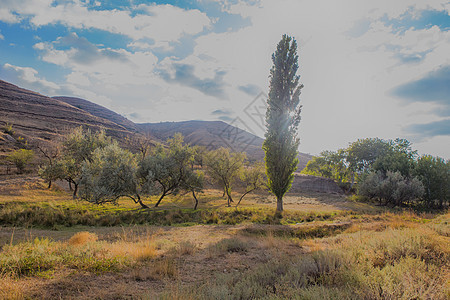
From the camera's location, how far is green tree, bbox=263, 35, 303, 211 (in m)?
22.4

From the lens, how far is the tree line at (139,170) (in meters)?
19.5

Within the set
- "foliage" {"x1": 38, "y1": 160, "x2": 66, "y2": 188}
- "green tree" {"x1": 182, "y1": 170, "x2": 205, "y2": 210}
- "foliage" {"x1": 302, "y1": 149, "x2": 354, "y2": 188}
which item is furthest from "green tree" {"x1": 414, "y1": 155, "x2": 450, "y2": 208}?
"foliage" {"x1": 38, "y1": 160, "x2": 66, "y2": 188}

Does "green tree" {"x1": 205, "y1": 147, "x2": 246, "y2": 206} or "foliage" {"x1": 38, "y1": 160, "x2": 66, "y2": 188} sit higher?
"green tree" {"x1": 205, "y1": 147, "x2": 246, "y2": 206}

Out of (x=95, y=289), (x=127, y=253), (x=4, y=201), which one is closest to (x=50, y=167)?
(x=4, y=201)

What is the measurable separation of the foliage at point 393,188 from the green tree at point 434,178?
2.20 metres

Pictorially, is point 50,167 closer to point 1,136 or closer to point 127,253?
point 127,253

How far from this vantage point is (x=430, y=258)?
550cm

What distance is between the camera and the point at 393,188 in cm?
2853

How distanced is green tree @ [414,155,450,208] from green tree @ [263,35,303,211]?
22.8 metres

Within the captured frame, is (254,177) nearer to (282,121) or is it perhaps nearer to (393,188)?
(282,121)

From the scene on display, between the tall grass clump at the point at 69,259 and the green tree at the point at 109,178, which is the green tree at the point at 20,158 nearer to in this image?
the green tree at the point at 109,178

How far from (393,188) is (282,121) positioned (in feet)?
68.1

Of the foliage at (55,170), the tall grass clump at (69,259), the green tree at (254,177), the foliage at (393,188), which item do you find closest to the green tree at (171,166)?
the green tree at (254,177)

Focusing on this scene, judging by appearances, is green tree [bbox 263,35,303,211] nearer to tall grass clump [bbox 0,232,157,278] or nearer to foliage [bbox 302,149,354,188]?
tall grass clump [bbox 0,232,157,278]
